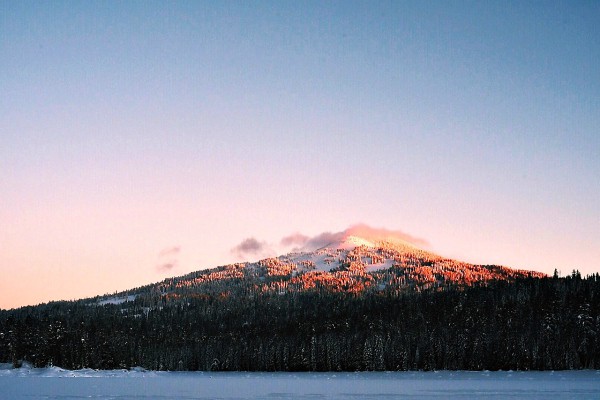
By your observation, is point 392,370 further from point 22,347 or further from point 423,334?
point 22,347

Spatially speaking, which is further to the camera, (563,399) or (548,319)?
(548,319)

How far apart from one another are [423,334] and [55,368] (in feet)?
327

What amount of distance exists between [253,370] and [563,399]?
128m

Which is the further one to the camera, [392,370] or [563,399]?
[392,370]

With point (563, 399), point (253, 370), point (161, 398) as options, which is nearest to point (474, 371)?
point (253, 370)

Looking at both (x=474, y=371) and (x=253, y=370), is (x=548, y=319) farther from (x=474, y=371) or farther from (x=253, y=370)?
(x=253, y=370)

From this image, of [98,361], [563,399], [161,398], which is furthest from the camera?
[98,361]

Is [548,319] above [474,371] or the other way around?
above

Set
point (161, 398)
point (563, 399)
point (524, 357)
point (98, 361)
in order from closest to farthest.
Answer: point (563, 399)
point (161, 398)
point (524, 357)
point (98, 361)

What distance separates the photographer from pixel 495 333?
178500 millimetres

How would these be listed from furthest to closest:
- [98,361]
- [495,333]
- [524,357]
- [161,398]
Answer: [98,361]
[495,333]
[524,357]
[161,398]

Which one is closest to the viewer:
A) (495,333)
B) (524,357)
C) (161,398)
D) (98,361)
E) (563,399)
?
(563,399)

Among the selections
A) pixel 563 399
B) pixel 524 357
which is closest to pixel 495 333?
pixel 524 357

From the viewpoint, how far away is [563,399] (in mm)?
77688
